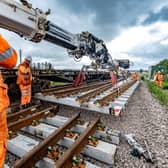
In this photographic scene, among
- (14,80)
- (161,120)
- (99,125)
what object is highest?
(14,80)

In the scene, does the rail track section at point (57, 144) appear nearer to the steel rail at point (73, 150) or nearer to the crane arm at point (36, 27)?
the steel rail at point (73, 150)

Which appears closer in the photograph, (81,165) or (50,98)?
(81,165)

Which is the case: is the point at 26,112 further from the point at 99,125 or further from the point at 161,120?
the point at 161,120

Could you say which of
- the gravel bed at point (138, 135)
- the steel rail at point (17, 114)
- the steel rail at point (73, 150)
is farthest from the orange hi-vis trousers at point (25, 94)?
the steel rail at point (73, 150)

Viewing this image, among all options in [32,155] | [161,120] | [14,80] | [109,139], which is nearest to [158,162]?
[109,139]

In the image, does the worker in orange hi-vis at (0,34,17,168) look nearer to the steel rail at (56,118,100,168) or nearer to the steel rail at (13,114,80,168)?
the steel rail at (13,114,80,168)

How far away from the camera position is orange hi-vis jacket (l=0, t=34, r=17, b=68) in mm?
1522

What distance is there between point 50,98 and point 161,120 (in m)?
3.23

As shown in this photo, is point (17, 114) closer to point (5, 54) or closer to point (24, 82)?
point (24, 82)

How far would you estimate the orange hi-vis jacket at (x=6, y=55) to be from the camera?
4.99 ft

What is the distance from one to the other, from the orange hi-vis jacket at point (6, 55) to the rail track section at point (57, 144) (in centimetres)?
113

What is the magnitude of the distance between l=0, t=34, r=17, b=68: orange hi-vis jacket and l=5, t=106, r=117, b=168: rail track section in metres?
1.13

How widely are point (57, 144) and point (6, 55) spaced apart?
6.39 ft

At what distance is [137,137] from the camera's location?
12.7ft
